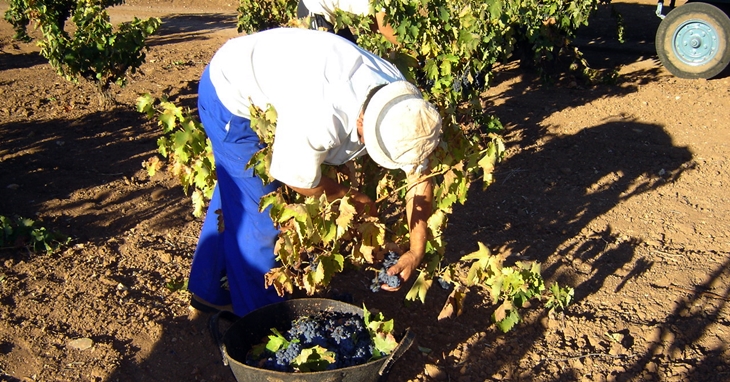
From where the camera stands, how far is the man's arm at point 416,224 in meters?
2.74

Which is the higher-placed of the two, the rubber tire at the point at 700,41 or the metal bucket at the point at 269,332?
the rubber tire at the point at 700,41

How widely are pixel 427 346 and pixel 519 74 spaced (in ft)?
16.5

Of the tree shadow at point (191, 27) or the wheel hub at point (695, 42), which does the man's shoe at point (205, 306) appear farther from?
the tree shadow at point (191, 27)

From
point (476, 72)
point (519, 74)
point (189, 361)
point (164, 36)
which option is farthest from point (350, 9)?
point (164, 36)

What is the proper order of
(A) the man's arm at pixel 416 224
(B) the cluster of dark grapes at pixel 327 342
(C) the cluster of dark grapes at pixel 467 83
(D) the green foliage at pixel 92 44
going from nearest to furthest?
1. (B) the cluster of dark grapes at pixel 327 342
2. (A) the man's arm at pixel 416 224
3. (C) the cluster of dark grapes at pixel 467 83
4. (D) the green foliage at pixel 92 44

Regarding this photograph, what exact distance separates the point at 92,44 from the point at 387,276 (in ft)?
15.9

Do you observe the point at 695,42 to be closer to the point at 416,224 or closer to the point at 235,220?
the point at 416,224

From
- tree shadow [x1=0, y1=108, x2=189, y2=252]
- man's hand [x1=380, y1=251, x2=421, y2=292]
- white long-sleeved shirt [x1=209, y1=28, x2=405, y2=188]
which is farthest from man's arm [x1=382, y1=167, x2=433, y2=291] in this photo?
tree shadow [x1=0, y1=108, x2=189, y2=252]

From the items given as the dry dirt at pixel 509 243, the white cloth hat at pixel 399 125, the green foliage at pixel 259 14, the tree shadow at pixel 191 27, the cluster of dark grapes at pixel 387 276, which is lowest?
the dry dirt at pixel 509 243

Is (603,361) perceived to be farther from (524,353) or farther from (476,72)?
(476,72)

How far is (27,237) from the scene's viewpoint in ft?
13.3

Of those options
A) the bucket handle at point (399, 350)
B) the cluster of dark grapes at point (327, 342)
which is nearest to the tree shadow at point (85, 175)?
the cluster of dark grapes at point (327, 342)

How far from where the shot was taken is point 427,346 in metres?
3.27

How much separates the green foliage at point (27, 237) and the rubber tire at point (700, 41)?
19.9 feet
